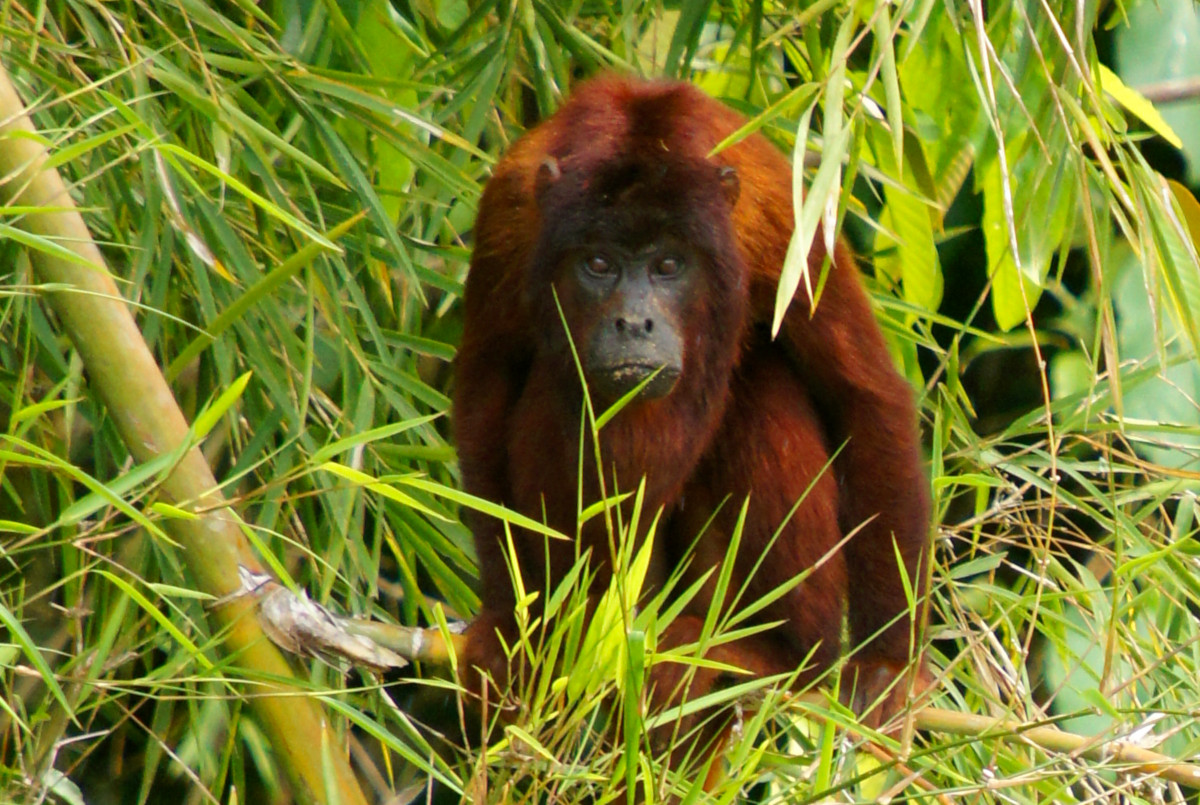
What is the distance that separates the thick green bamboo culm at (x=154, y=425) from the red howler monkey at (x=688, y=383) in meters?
0.48

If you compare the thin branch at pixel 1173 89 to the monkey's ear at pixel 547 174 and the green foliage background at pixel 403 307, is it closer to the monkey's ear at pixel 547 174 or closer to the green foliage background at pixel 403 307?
the green foliage background at pixel 403 307

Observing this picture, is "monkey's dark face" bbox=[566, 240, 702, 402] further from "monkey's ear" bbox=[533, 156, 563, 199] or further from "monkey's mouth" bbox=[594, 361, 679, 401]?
"monkey's ear" bbox=[533, 156, 563, 199]

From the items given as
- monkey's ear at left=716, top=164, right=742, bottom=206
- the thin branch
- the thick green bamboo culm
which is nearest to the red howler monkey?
monkey's ear at left=716, top=164, right=742, bottom=206

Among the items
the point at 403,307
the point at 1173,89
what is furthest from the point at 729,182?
the point at 1173,89

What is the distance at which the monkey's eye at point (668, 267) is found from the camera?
6.44 feet

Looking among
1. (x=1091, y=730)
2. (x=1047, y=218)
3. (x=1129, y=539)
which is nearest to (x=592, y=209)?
(x=1047, y=218)

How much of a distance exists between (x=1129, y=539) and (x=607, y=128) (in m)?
0.92

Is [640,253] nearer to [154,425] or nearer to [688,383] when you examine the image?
[688,383]

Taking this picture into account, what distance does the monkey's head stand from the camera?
1.88 metres

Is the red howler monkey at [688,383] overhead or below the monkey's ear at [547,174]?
below

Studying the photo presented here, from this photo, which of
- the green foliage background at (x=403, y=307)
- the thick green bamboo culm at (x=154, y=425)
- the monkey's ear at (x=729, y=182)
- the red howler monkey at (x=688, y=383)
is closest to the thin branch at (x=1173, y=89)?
the green foliage background at (x=403, y=307)

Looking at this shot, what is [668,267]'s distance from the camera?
196 centimetres

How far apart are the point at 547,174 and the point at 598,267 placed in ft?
0.47

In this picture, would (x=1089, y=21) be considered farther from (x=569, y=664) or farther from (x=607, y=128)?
(x=569, y=664)
